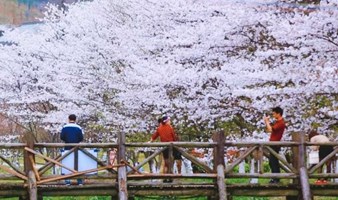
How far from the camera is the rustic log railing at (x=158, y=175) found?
13.6 m

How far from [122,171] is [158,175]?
2.23 ft

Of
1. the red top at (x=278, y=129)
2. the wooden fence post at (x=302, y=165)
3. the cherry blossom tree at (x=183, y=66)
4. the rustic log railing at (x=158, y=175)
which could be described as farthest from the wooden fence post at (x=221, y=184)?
the cherry blossom tree at (x=183, y=66)

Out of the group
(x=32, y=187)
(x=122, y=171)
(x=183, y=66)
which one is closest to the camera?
(x=32, y=187)

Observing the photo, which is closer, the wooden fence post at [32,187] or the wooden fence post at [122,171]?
the wooden fence post at [32,187]

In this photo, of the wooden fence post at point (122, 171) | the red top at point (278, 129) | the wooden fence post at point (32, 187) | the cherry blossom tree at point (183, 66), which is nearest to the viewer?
the wooden fence post at point (32, 187)

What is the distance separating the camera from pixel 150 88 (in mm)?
20547

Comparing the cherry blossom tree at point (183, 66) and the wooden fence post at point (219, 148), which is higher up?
the cherry blossom tree at point (183, 66)

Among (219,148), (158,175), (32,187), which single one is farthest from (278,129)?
(32,187)

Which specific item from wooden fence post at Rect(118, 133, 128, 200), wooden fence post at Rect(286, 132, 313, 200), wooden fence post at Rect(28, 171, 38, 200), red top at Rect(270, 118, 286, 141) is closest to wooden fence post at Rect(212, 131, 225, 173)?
red top at Rect(270, 118, 286, 141)

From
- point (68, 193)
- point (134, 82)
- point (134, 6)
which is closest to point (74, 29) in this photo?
point (134, 6)

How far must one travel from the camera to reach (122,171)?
13.9 meters

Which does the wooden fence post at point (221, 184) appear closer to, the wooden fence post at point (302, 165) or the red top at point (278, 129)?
the red top at point (278, 129)

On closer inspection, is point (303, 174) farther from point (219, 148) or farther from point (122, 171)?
point (122, 171)

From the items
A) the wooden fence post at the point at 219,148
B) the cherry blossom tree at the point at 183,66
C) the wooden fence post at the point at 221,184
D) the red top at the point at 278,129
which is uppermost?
the cherry blossom tree at the point at 183,66
